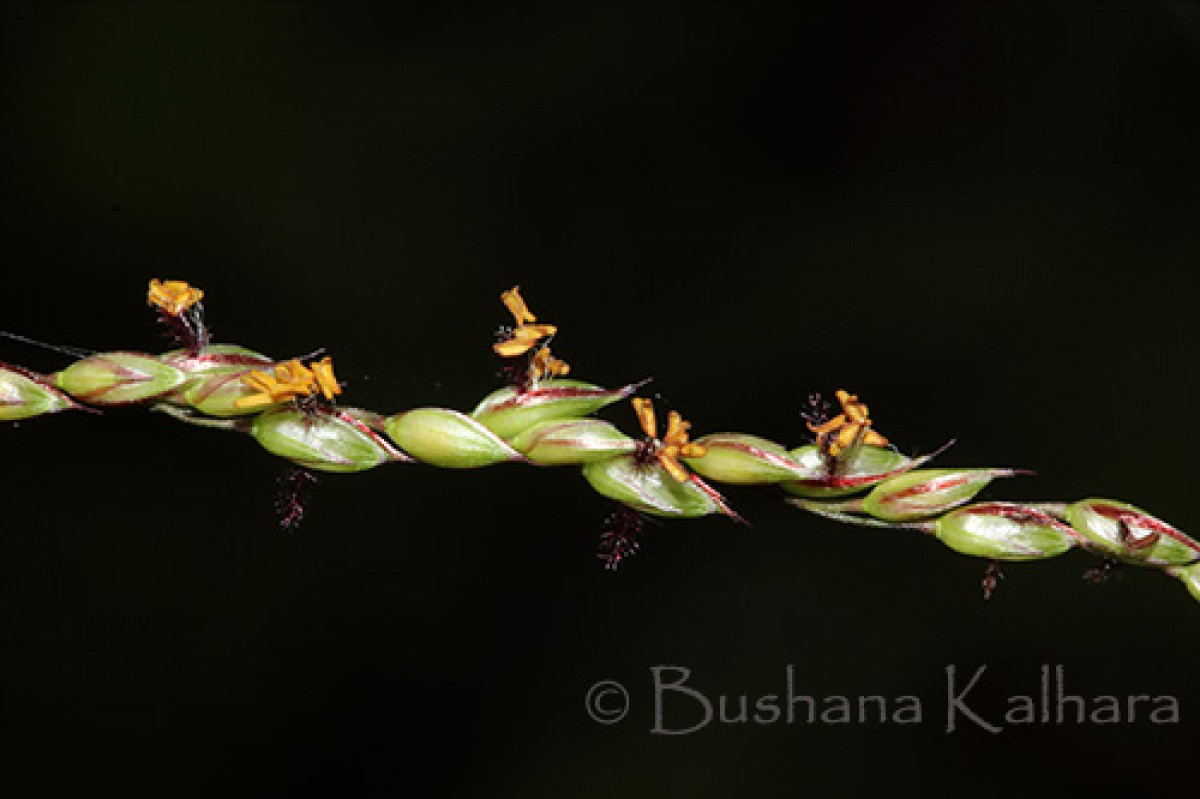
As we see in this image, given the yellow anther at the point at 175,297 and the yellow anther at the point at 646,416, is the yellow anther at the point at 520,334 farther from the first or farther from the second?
the yellow anther at the point at 175,297

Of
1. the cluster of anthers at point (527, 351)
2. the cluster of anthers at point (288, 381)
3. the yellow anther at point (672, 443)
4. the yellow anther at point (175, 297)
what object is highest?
the yellow anther at point (175, 297)

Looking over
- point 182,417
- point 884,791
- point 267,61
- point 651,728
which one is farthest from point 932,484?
point 267,61

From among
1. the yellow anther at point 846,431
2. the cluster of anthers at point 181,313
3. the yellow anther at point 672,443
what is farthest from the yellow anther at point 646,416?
the cluster of anthers at point 181,313

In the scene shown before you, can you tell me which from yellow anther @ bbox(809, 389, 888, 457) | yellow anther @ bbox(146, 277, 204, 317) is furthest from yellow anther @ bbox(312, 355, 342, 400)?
yellow anther @ bbox(809, 389, 888, 457)

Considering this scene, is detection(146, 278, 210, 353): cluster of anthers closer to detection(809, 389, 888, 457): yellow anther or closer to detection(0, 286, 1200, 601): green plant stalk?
detection(0, 286, 1200, 601): green plant stalk

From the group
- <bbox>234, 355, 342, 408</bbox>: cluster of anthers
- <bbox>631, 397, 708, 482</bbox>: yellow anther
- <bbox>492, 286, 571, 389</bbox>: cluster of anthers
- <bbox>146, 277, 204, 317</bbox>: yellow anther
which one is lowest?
<bbox>631, 397, 708, 482</bbox>: yellow anther

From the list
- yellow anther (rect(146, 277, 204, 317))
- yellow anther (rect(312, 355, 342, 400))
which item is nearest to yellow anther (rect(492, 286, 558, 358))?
yellow anther (rect(312, 355, 342, 400))

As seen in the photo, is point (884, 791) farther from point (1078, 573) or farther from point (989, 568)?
point (989, 568)

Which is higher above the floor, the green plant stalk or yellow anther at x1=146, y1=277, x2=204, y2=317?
yellow anther at x1=146, y1=277, x2=204, y2=317

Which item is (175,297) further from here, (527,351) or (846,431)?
(846,431)
